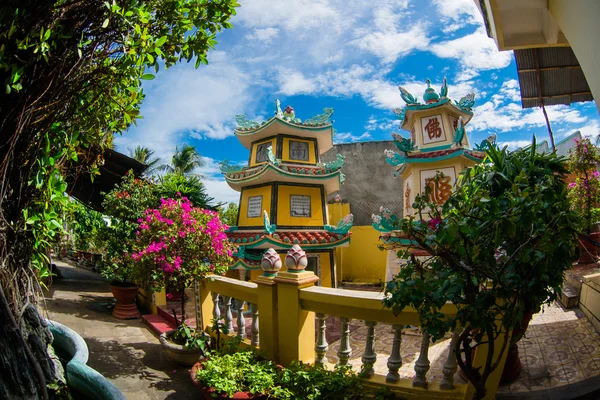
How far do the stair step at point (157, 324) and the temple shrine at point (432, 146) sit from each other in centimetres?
525

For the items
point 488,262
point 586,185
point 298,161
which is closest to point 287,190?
point 298,161

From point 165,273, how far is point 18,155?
3191 millimetres

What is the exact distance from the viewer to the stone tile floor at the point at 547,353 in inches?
131

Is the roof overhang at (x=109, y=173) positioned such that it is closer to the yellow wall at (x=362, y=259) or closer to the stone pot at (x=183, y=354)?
the stone pot at (x=183, y=354)

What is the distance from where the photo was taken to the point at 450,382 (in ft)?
9.92

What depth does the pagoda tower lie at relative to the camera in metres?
10.6

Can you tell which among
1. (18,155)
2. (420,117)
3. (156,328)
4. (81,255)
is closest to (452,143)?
(420,117)

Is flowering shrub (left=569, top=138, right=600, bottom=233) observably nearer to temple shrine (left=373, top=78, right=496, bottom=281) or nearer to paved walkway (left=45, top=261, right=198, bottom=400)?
Result: temple shrine (left=373, top=78, right=496, bottom=281)

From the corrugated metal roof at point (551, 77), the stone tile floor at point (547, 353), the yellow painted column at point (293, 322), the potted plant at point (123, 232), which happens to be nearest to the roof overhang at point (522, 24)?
the corrugated metal roof at point (551, 77)

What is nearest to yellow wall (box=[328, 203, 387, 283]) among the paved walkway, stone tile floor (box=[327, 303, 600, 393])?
stone tile floor (box=[327, 303, 600, 393])

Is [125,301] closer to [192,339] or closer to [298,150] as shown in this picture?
[192,339]

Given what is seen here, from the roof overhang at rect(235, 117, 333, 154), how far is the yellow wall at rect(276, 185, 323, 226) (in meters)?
1.97

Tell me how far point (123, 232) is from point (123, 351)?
3.82m

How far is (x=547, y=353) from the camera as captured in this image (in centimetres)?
393
